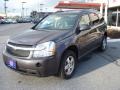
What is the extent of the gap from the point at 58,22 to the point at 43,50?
5.94 feet

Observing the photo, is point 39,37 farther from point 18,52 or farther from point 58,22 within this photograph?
point 58,22

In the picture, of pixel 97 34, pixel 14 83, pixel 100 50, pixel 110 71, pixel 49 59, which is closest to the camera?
pixel 49 59

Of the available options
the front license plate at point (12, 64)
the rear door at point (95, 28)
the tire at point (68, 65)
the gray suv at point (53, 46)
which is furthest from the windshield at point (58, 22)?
the front license plate at point (12, 64)

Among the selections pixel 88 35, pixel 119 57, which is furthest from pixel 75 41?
pixel 119 57

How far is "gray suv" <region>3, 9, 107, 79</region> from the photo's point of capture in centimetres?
539

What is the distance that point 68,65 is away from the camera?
6.14 metres

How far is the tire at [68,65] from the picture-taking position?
5.85 metres

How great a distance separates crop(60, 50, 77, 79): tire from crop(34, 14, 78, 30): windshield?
804 mm

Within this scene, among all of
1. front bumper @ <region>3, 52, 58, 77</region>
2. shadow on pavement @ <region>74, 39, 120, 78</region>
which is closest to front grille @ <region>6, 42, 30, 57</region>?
front bumper @ <region>3, 52, 58, 77</region>

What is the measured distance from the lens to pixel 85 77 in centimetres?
628

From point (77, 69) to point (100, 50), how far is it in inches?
108

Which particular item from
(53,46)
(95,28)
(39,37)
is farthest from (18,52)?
(95,28)

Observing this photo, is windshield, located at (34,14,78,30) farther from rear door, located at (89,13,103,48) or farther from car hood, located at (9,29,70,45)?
rear door, located at (89,13,103,48)

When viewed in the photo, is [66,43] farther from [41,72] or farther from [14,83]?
[14,83]
